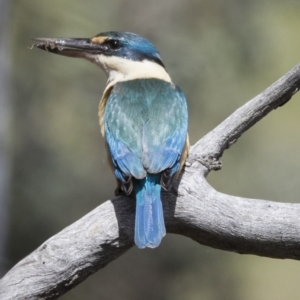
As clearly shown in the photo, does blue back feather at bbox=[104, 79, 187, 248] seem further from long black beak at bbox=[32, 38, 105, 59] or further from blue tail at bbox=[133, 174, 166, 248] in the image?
long black beak at bbox=[32, 38, 105, 59]

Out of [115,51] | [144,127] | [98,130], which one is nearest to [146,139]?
[144,127]

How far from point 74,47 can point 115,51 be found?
0.24 m

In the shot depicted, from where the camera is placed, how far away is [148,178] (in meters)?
2.99

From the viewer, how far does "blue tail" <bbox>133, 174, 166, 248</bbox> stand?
9.27ft

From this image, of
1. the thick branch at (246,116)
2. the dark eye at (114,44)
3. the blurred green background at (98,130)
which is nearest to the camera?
the thick branch at (246,116)

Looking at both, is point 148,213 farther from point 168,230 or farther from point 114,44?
point 114,44

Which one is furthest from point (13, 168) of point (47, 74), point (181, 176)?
point (181, 176)

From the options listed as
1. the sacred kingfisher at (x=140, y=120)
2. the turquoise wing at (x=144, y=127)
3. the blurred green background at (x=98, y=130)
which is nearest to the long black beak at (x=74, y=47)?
the sacred kingfisher at (x=140, y=120)

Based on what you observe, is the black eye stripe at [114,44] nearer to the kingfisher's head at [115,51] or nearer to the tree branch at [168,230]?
the kingfisher's head at [115,51]

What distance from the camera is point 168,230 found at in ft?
10.2

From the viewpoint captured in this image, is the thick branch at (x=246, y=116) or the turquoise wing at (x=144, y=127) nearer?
the turquoise wing at (x=144, y=127)

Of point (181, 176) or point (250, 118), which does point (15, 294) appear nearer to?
point (181, 176)

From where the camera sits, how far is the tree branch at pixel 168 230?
9.37 ft

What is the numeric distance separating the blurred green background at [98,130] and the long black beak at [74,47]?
1.78 m
